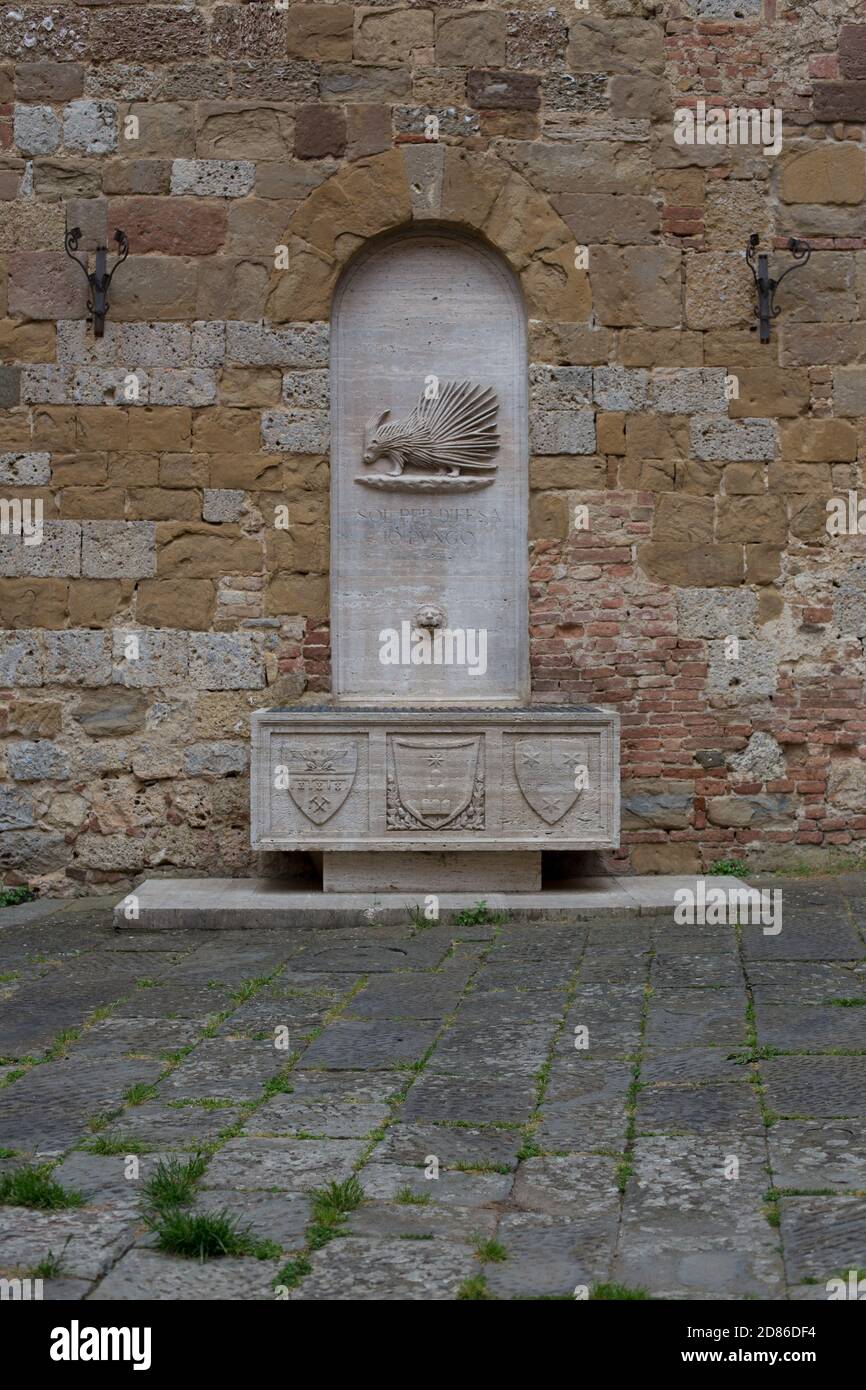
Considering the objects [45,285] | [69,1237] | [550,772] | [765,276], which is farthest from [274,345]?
[69,1237]

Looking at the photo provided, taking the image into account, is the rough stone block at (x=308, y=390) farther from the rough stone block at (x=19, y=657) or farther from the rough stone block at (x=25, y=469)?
the rough stone block at (x=19, y=657)

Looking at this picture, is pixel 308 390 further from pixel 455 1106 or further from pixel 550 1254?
pixel 550 1254

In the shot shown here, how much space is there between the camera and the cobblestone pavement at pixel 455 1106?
3260 millimetres

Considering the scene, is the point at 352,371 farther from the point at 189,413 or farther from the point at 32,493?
the point at 32,493

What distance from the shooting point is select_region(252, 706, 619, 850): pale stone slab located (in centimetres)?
752

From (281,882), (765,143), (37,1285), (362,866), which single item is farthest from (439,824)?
(37,1285)

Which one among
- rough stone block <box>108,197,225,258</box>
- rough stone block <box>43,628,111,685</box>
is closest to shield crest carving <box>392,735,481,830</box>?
rough stone block <box>43,628,111,685</box>

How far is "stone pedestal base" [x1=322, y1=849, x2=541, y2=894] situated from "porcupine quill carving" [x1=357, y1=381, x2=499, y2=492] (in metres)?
2.04

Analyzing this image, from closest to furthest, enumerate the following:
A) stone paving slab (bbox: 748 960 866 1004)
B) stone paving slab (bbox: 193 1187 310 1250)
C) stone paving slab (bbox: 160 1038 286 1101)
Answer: stone paving slab (bbox: 193 1187 310 1250)
stone paving slab (bbox: 160 1038 286 1101)
stone paving slab (bbox: 748 960 866 1004)

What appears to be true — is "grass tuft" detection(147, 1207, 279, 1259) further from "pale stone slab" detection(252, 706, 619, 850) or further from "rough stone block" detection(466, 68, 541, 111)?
"rough stone block" detection(466, 68, 541, 111)

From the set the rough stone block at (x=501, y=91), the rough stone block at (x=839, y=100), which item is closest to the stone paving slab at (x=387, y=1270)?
the rough stone block at (x=501, y=91)

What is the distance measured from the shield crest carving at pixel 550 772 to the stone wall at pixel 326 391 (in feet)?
2.55

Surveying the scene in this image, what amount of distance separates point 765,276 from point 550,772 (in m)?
2.88

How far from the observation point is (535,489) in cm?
828
